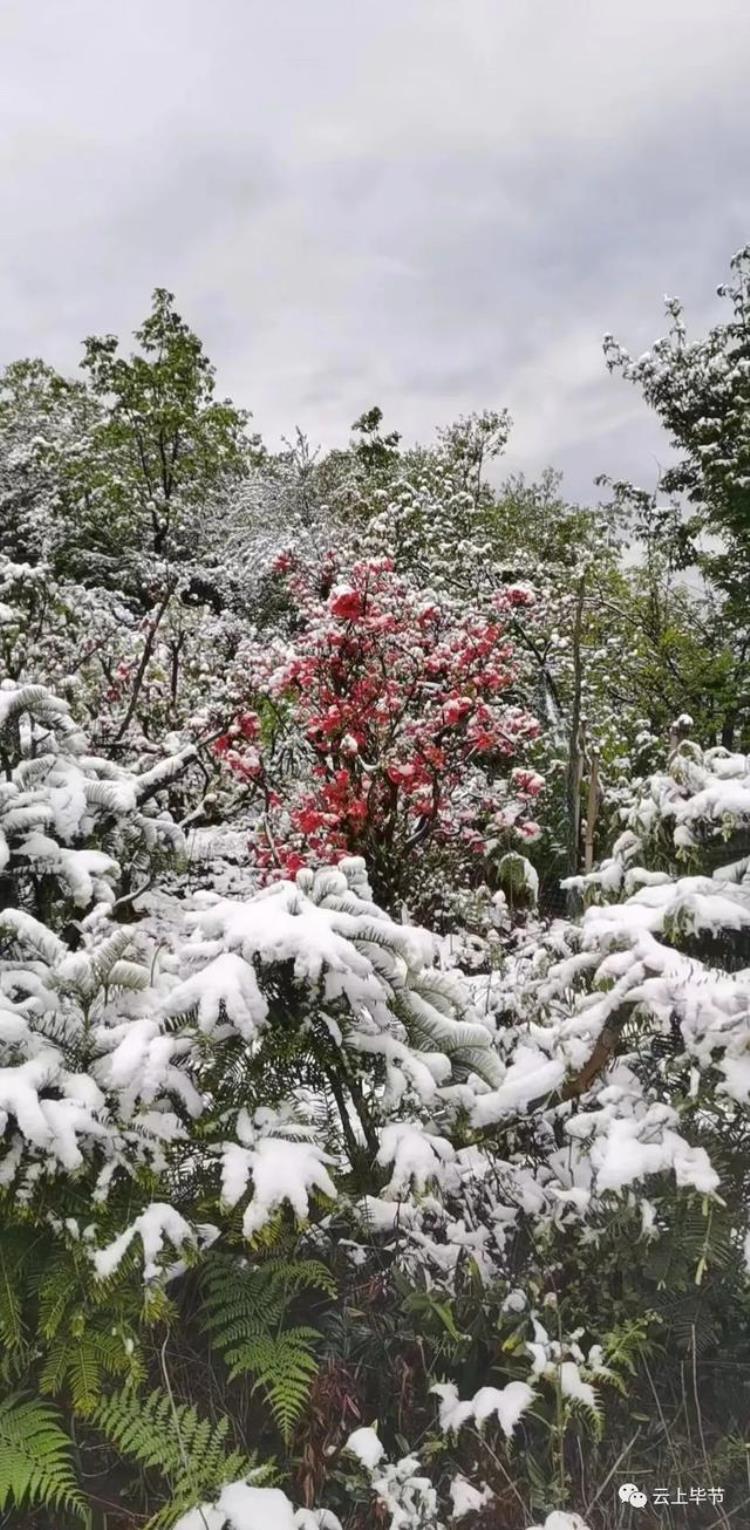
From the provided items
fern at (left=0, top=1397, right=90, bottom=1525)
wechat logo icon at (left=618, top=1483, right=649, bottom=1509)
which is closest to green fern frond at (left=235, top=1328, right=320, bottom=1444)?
fern at (left=0, top=1397, right=90, bottom=1525)

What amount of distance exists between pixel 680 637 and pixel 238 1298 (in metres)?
7.81

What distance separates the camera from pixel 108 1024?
5.57 feet

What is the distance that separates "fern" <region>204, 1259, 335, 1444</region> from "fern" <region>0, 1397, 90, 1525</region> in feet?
0.88

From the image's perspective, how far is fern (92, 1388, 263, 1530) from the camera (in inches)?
51.4

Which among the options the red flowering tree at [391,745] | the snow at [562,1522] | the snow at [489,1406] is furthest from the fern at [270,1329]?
the red flowering tree at [391,745]

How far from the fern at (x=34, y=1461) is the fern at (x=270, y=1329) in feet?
0.88

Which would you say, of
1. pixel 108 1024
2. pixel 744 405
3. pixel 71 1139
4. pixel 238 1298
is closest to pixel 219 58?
pixel 108 1024

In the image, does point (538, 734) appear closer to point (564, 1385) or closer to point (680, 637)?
point (680, 637)

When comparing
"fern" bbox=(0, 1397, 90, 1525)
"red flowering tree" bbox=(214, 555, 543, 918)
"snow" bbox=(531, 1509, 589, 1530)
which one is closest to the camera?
"fern" bbox=(0, 1397, 90, 1525)

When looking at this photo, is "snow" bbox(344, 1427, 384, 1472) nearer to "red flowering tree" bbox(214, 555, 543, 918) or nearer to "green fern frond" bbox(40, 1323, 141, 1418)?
"green fern frond" bbox(40, 1323, 141, 1418)

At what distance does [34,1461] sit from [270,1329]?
0.40m

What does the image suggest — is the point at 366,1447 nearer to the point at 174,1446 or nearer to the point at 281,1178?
the point at 174,1446

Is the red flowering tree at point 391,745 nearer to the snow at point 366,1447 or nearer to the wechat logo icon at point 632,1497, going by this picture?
the snow at point 366,1447

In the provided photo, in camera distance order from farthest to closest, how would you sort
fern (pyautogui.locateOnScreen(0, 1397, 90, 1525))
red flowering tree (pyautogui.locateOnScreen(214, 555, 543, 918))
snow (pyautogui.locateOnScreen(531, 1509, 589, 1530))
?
red flowering tree (pyautogui.locateOnScreen(214, 555, 543, 918)) → snow (pyautogui.locateOnScreen(531, 1509, 589, 1530)) → fern (pyautogui.locateOnScreen(0, 1397, 90, 1525))
